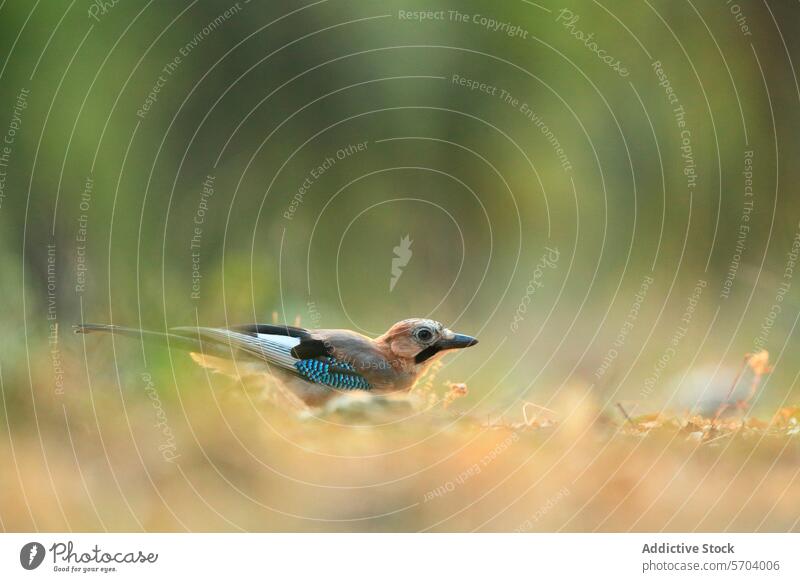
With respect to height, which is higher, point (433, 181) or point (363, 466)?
point (433, 181)

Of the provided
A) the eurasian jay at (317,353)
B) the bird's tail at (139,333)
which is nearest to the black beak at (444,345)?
the eurasian jay at (317,353)

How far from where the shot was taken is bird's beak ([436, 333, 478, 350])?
2332 millimetres

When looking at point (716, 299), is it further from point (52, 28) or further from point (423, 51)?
point (52, 28)

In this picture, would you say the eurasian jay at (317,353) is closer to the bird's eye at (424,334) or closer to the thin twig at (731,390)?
the bird's eye at (424,334)

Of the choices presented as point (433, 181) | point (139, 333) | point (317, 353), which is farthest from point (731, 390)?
point (139, 333)

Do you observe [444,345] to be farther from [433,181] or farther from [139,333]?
[139,333]

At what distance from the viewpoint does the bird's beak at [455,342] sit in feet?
7.65

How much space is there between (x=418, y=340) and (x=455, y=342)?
0.33 ft

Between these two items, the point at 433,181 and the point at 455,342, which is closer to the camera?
the point at 455,342

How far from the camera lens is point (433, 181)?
251 cm

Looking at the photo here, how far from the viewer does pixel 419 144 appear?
249cm

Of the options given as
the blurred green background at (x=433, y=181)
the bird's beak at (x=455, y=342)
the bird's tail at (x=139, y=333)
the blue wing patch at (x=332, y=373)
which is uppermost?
the blurred green background at (x=433, y=181)

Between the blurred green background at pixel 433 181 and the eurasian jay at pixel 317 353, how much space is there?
0.06 metres

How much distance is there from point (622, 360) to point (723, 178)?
1.90 feet
